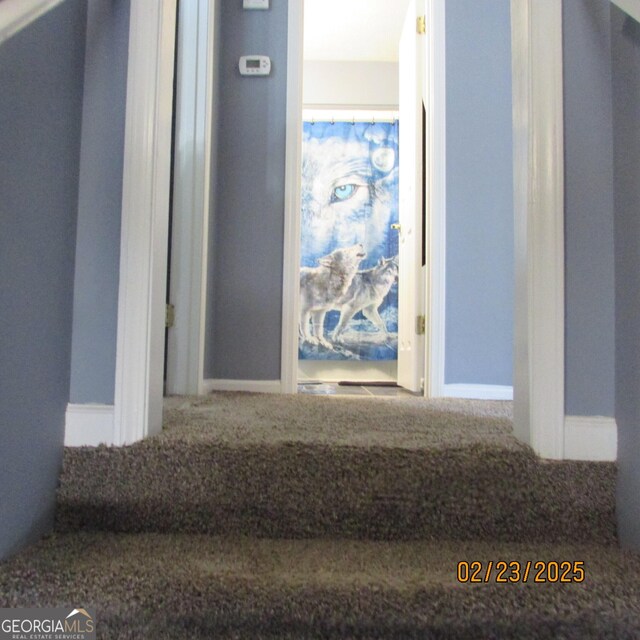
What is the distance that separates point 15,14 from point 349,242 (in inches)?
131

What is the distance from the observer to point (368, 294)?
156 inches

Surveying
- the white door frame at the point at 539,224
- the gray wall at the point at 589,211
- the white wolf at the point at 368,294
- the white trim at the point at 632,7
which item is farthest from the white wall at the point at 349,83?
the white trim at the point at 632,7

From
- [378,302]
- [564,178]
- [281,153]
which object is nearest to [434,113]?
[281,153]

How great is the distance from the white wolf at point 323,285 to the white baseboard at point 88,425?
2.89 metres

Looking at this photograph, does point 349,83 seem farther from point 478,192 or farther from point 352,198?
point 478,192

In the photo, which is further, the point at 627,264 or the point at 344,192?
the point at 344,192

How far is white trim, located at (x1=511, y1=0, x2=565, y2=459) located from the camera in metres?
1.06

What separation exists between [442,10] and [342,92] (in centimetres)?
183

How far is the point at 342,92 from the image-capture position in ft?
13.6

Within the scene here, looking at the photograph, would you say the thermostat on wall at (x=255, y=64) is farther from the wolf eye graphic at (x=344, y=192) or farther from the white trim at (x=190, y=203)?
the wolf eye graphic at (x=344, y=192)

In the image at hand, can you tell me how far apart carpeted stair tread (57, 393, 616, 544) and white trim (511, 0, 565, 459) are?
0.33 feet

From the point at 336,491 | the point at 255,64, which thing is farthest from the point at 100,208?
the point at 255,64

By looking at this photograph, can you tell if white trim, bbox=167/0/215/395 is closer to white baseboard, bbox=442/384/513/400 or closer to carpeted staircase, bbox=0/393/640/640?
carpeted staircase, bbox=0/393/640/640

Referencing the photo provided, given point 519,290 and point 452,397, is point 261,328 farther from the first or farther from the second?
point 519,290
